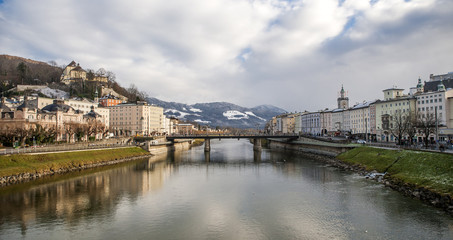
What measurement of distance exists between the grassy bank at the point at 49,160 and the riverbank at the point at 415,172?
170ft

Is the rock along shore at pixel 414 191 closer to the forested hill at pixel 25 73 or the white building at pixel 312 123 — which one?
the white building at pixel 312 123

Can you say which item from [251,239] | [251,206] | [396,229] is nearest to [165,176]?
[251,206]

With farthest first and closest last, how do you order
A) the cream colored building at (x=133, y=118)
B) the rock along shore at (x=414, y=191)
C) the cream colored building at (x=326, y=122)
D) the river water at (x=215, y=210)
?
the cream colored building at (x=326, y=122) < the cream colored building at (x=133, y=118) < the rock along shore at (x=414, y=191) < the river water at (x=215, y=210)

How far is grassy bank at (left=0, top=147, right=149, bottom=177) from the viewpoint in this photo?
150ft

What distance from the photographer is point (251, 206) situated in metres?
32.6

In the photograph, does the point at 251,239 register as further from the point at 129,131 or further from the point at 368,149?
the point at 129,131

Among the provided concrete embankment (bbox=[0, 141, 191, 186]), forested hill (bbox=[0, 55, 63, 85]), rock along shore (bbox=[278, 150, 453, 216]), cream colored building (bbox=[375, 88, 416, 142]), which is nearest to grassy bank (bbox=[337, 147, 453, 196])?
rock along shore (bbox=[278, 150, 453, 216])

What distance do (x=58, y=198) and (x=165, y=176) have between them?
2026 centimetres

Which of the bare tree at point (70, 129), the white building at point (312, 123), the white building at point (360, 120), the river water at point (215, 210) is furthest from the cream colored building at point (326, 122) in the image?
the bare tree at point (70, 129)

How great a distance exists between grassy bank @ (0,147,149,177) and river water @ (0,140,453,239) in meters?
4.20

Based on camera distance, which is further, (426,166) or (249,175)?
(249,175)

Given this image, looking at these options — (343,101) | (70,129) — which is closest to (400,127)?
(70,129)

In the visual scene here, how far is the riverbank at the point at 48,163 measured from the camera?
44.5 metres

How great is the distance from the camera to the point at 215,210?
30953 mm
